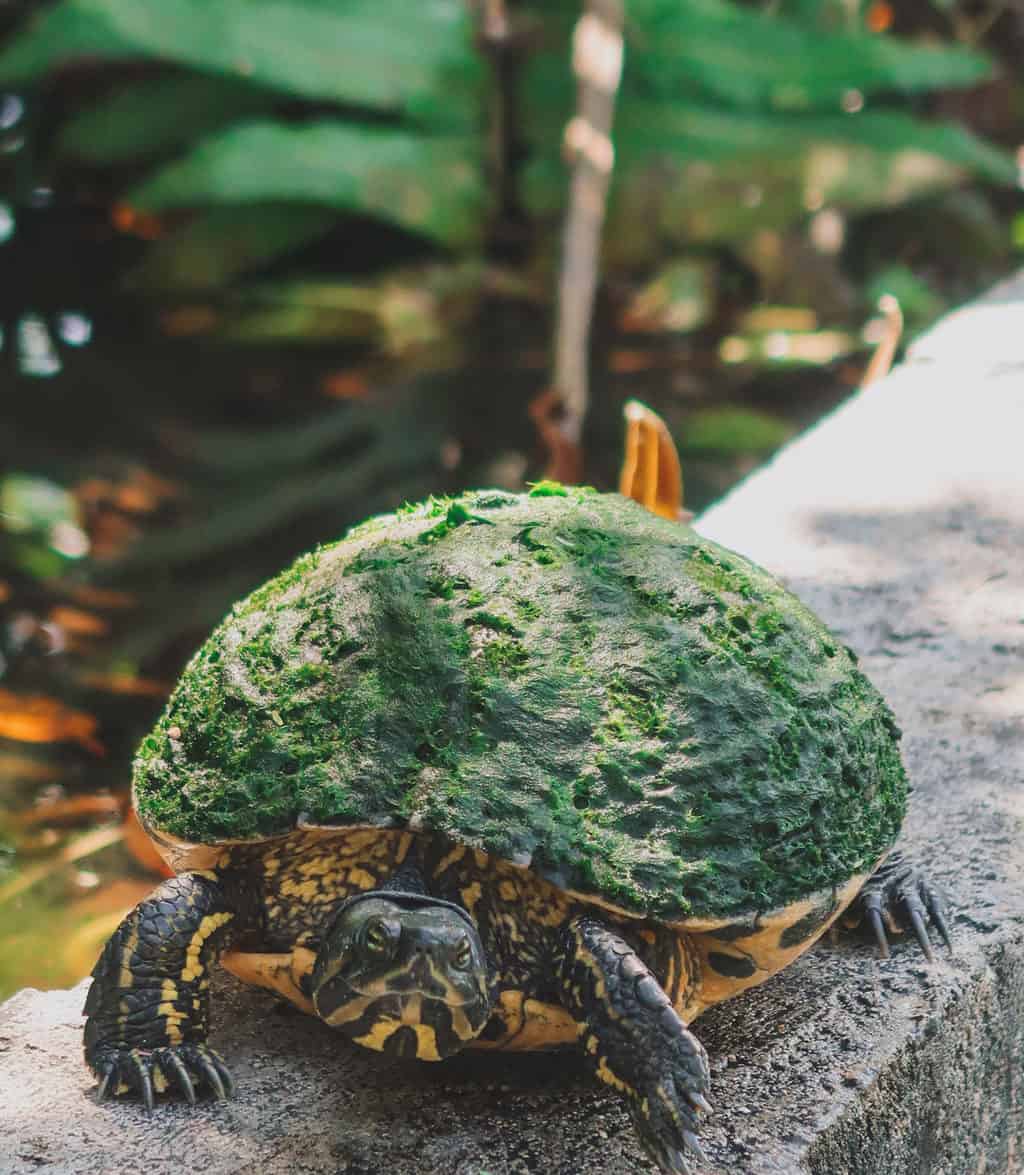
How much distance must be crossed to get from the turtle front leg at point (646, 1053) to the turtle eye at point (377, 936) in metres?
0.25

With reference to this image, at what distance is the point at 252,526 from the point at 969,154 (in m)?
4.81

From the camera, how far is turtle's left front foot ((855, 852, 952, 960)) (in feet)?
7.15

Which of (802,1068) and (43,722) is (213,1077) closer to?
(802,1068)

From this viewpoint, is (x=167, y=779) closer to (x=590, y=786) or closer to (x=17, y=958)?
(x=590, y=786)

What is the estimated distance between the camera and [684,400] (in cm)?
650

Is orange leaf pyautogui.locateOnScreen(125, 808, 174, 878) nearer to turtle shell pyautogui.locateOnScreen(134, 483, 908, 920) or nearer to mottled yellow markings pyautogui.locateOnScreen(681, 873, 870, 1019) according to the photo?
turtle shell pyautogui.locateOnScreen(134, 483, 908, 920)

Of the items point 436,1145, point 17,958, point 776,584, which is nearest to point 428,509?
point 776,584

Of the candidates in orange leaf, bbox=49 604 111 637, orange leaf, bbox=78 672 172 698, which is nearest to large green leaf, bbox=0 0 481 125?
orange leaf, bbox=49 604 111 637

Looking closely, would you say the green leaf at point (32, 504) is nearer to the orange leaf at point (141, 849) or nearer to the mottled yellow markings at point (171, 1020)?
the orange leaf at point (141, 849)

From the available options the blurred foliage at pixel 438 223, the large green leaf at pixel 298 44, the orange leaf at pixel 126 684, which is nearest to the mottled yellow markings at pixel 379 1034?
the orange leaf at pixel 126 684

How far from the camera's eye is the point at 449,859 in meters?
1.79

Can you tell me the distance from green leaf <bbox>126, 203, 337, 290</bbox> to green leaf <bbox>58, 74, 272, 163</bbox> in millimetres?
682

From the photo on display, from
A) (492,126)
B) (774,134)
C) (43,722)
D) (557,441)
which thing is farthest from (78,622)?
(774,134)

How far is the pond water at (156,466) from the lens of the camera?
3.67 metres
